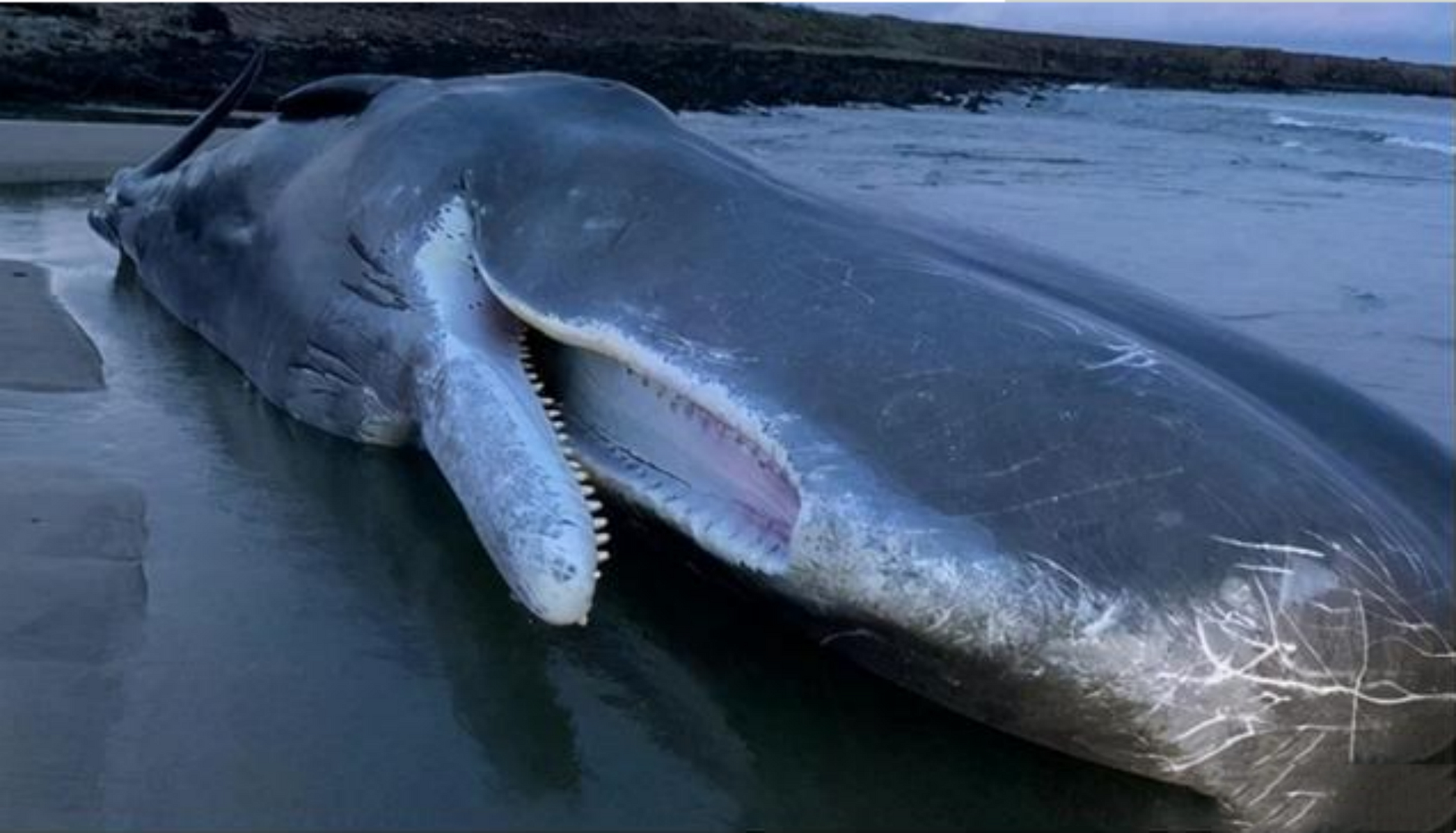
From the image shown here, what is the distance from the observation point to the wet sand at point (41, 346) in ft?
19.3

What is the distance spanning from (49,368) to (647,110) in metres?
2.66

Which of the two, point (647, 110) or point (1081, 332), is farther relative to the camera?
point (647, 110)

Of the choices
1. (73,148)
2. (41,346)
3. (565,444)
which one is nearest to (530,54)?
(73,148)

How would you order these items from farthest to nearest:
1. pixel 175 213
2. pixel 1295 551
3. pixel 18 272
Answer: pixel 18 272 < pixel 175 213 < pixel 1295 551

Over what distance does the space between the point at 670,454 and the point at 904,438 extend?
96 centimetres

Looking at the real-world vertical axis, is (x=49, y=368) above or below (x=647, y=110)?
below

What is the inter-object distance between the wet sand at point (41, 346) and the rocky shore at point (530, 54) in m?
13.3

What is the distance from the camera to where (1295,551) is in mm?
2998

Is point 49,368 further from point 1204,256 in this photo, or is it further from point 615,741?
point 1204,256

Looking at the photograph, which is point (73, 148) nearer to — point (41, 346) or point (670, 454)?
point (41, 346)

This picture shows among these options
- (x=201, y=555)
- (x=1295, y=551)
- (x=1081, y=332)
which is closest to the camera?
(x=1295, y=551)

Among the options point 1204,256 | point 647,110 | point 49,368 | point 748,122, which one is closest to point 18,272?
point 49,368

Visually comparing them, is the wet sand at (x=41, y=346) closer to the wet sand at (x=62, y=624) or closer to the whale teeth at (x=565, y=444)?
the wet sand at (x=62, y=624)

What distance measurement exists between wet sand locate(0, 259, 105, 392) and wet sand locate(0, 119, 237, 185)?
5733mm
